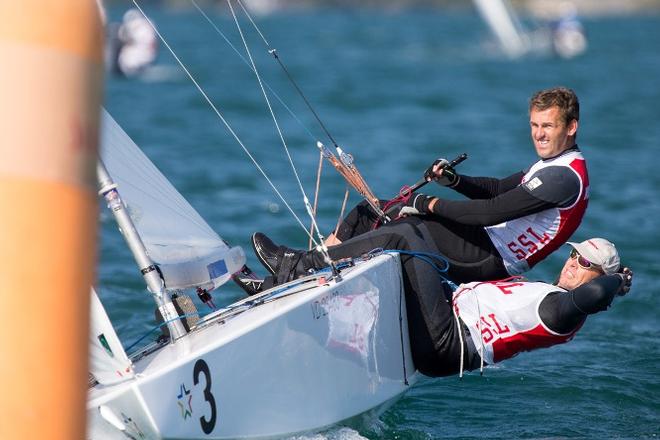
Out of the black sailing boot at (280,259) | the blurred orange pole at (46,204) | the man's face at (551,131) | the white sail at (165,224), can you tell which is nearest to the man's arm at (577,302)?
the man's face at (551,131)

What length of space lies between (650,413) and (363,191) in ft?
4.58

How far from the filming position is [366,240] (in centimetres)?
A: 378

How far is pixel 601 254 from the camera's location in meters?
3.69

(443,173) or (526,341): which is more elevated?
(443,173)

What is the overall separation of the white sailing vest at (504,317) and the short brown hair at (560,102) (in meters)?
0.57

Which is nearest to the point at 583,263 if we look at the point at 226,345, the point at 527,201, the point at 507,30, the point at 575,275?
the point at 575,275

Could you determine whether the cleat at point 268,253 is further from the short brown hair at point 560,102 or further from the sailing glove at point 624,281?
the sailing glove at point 624,281

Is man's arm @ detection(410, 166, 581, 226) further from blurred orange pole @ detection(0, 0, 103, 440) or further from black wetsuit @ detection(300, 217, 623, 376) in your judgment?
blurred orange pole @ detection(0, 0, 103, 440)

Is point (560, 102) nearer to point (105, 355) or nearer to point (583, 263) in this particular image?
point (583, 263)

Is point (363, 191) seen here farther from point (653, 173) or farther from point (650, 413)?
point (653, 173)

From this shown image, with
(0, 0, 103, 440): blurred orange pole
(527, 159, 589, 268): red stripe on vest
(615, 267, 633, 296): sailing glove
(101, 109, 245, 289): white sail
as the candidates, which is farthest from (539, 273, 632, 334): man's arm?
(0, 0, 103, 440): blurred orange pole

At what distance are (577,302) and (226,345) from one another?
117 centimetres

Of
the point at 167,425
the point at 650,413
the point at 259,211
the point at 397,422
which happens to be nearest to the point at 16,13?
the point at 167,425

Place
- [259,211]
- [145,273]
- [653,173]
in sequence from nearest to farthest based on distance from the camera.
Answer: [145,273] → [259,211] → [653,173]
